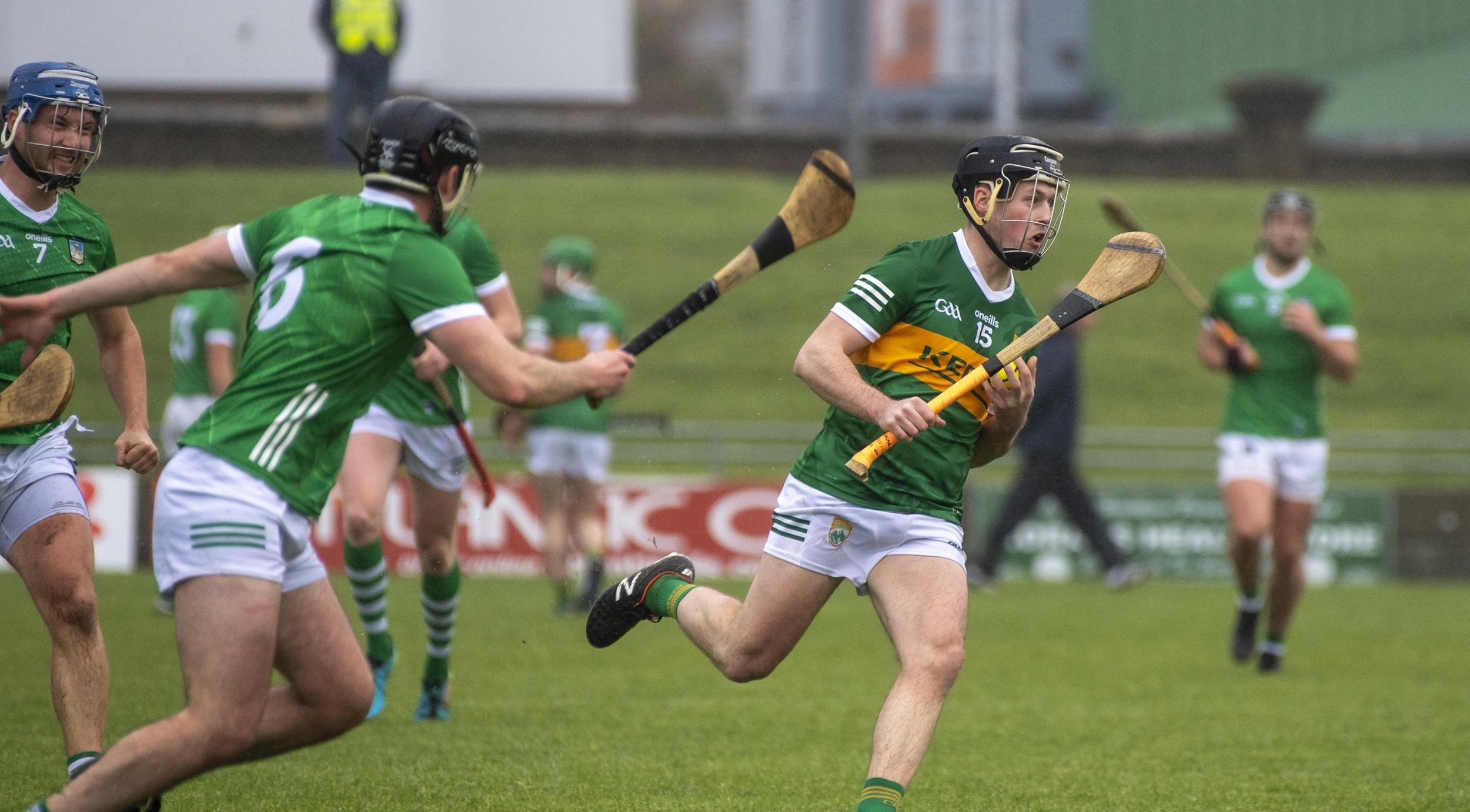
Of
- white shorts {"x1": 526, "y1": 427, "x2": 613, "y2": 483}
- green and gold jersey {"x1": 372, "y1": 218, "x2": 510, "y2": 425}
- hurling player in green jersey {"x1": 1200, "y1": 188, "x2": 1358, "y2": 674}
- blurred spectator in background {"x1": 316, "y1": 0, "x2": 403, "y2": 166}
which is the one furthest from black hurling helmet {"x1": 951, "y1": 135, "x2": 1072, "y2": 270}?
blurred spectator in background {"x1": 316, "y1": 0, "x2": 403, "y2": 166}

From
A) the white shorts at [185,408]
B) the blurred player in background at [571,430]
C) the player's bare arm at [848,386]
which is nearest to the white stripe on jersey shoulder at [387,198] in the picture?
the player's bare arm at [848,386]

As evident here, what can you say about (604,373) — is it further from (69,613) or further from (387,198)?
(69,613)

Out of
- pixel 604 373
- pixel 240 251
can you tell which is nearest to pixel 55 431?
pixel 240 251

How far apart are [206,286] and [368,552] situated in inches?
111

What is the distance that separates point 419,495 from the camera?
692 centimetres

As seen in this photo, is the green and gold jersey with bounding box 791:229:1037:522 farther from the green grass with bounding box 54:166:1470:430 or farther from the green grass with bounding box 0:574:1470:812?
Answer: the green grass with bounding box 54:166:1470:430

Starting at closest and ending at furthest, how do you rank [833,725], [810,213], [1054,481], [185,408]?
[810,213] < [833,725] < [185,408] < [1054,481]

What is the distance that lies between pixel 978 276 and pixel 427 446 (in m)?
2.86

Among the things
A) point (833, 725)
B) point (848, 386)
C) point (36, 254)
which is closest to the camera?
point (848, 386)

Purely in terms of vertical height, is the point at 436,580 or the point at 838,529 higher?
the point at 838,529

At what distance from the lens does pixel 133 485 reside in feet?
44.0

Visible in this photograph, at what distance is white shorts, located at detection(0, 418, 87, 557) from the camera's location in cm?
499

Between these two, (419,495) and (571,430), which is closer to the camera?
(419,495)

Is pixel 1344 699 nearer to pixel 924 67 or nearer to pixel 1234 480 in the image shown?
pixel 1234 480
